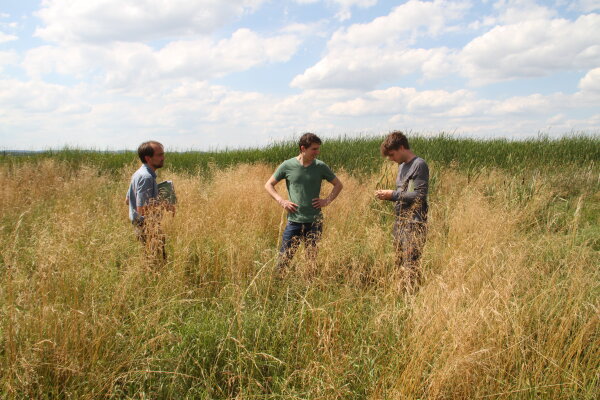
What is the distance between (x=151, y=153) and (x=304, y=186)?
1588 mm

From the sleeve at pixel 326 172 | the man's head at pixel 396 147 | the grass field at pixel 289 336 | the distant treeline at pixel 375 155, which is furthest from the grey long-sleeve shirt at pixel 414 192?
the distant treeline at pixel 375 155

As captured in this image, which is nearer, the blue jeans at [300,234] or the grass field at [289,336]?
the grass field at [289,336]

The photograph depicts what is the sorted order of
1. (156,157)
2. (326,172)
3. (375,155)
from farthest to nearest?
(375,155)
(326,172)
(156,157)

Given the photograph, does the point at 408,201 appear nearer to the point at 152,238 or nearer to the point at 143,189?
the point at 152,238

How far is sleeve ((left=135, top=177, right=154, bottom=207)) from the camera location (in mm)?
3668

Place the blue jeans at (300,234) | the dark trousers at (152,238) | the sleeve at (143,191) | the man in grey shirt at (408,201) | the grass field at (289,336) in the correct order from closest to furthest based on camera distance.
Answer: the grass field at (289,336), the dark trousers at (152,238), the man in grey shirt at (408,201), the sleeve at (143,191), the blue jeans at (300,234)

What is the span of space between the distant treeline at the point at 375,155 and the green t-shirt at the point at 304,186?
8.23m

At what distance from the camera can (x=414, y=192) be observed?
139 inches

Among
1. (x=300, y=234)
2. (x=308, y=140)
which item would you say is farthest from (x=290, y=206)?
(x=308, y=140)

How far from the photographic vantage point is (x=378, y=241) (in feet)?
13.5

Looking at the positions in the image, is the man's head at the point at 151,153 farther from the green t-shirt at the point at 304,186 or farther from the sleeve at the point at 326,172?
the sleeve at the point at 326,172

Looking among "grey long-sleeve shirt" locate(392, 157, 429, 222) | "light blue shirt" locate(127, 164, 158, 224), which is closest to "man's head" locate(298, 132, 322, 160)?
"grey long-sleeve shirt" locate(392, 157, 429, 222)

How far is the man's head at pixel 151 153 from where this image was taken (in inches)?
147

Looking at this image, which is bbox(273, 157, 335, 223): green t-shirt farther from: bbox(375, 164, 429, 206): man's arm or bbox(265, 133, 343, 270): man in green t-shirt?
bbox(375, 164, 429, 206): man's arm
